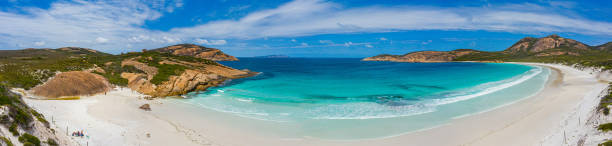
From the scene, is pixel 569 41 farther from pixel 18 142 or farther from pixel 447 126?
pixel 18 142

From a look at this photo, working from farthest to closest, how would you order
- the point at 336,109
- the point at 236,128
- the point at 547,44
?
the point at 547,44 → the point at 336,109 → the point at 236,128

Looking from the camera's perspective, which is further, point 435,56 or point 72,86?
point 435,56

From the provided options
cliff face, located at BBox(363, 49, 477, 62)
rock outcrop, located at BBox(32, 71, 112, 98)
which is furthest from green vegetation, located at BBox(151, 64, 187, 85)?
cliff face, located at BBox(363, 49, 477, 62)

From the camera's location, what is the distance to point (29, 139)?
9414 mm

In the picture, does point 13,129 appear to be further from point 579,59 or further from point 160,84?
point 579,59

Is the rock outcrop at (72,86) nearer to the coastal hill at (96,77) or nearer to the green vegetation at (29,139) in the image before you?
the coastal hill at (96,77)

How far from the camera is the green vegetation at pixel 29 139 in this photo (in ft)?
30.2

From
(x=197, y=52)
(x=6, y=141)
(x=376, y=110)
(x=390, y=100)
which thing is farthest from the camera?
(x=197, y=52)

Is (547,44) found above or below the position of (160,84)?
above

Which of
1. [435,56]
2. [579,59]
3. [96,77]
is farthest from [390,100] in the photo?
[435,56]

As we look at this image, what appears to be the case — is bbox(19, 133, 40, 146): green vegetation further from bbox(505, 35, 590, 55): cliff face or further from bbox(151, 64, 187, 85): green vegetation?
bbox(505, 35, 590, 55): cliff face

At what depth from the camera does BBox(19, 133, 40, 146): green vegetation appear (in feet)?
30.2

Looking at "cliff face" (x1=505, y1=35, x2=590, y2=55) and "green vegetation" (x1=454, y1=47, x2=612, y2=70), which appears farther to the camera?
"cliff face" (x1=505, y1=35, x2=590, y2=55)

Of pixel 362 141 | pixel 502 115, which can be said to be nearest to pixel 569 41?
pixel 502 115
